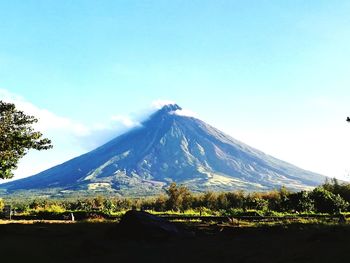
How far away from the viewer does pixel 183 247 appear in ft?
51.2

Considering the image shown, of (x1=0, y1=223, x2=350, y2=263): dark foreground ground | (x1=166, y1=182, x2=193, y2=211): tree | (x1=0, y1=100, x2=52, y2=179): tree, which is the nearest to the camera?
(x1=0, y1=223, x2=350, y2=263): dark foreground ground

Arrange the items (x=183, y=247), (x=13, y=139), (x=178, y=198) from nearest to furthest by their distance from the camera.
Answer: (x=183, y=247) < (x=13, y=139) < (x=178, y=198)

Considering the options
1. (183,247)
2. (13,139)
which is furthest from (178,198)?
(183,247)

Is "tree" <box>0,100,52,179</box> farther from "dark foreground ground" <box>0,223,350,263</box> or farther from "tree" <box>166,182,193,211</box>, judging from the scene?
"tree" <box>166,182,193,211</box>

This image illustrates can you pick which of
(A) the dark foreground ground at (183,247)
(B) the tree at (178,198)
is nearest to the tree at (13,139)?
(A) the dark foreground ground at (183,247)

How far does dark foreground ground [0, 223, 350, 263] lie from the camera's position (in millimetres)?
12375

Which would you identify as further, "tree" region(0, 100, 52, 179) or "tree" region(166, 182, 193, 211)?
"tree" region(166, 182, 193, 211)

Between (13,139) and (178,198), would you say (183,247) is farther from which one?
(178,198)

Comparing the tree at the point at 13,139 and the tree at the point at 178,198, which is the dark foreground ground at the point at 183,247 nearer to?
the tree at the point at 13,139

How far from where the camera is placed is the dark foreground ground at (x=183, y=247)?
12375mm

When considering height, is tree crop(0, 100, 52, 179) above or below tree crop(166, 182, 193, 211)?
above

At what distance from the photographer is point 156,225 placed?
19.0 m

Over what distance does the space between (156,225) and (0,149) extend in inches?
878

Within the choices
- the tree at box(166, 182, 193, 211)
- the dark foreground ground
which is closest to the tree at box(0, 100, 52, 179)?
the dark foreground ground
